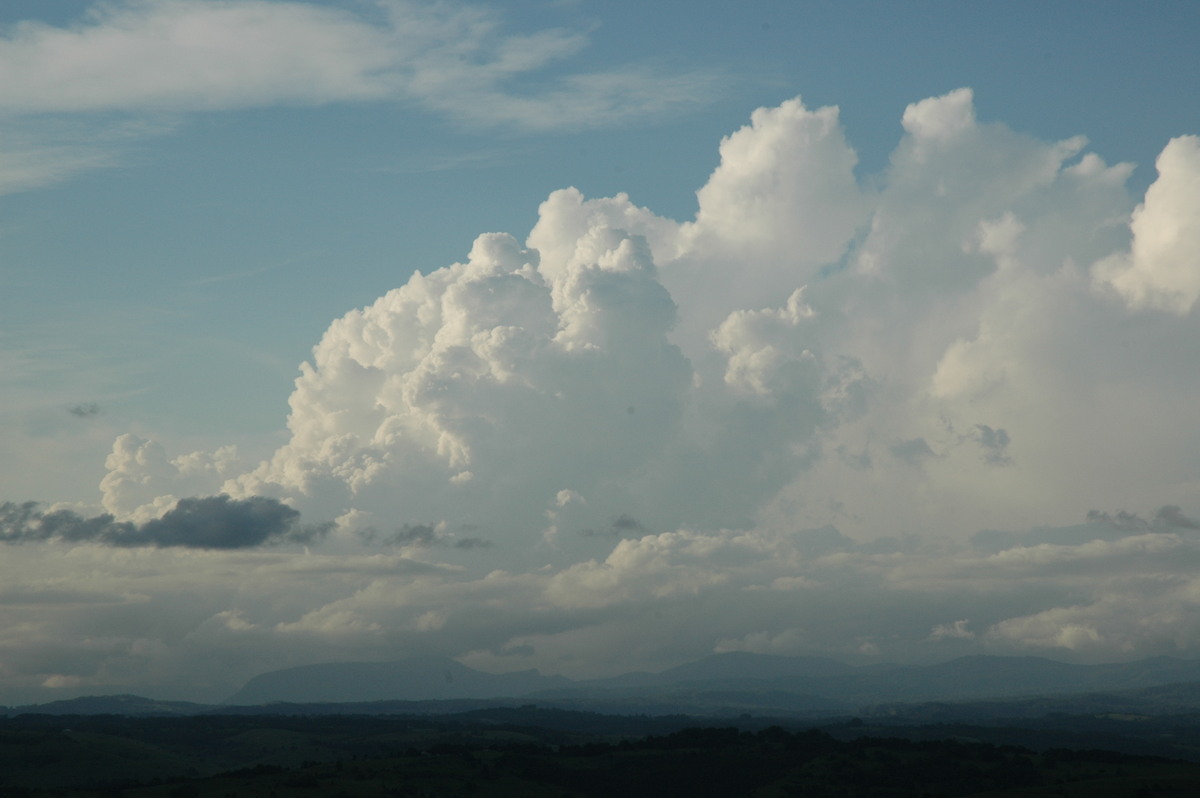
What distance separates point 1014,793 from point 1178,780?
92.8 ft

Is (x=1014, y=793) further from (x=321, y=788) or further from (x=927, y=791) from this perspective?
(x=321, y=788)

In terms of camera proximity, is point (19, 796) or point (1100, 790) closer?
point (1100, 790)

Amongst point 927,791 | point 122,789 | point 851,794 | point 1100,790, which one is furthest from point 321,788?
point 1100,790

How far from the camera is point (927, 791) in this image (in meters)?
199

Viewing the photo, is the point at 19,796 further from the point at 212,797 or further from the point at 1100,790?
the point at 1100,790

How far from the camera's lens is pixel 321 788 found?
640ft

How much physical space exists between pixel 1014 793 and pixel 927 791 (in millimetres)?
23659

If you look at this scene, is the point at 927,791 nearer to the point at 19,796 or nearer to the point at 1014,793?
the point at 1014,793

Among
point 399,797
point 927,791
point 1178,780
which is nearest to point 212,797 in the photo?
point 399,797

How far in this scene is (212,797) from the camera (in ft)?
610

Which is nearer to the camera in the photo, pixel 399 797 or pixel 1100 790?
pixel 1100 790

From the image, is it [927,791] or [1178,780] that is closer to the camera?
[1178,780]

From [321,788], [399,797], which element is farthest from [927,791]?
[321,788]

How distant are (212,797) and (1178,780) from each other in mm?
164615
